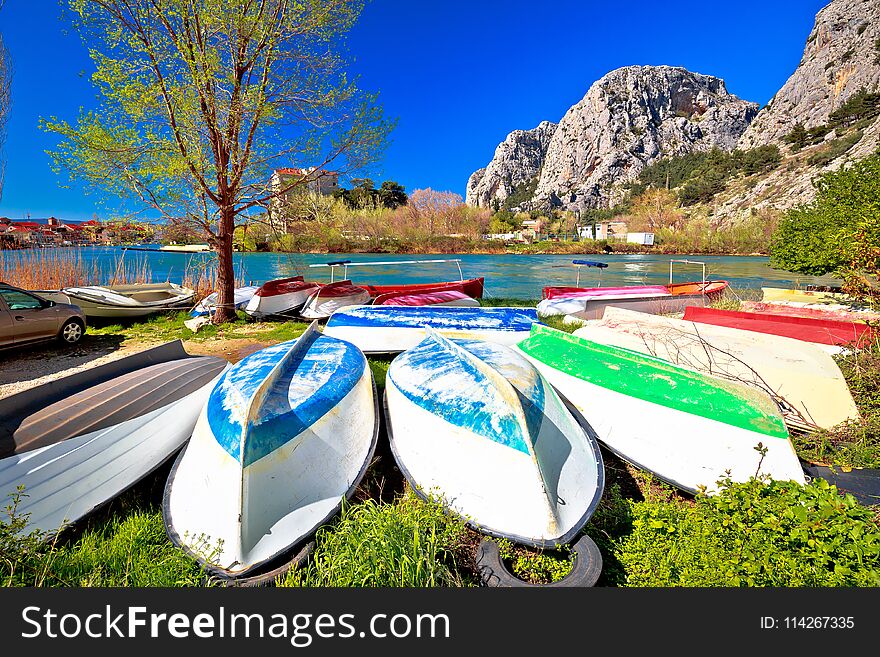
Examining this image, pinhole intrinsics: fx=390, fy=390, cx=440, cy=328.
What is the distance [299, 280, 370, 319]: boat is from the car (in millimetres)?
4459

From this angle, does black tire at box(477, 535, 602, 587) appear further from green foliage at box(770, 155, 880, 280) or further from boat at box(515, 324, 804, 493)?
green foliage at box(770, 155, 880, 280)

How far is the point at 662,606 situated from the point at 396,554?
1.36 meters

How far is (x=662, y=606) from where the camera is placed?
1914 mm

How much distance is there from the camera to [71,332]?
7.51 m

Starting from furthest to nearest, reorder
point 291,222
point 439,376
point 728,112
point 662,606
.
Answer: point 728,112, point 291,222, point 439,376, point 662,606

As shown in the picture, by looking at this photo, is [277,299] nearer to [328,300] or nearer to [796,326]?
[328,300]

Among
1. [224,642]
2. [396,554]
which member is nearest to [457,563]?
[396,554]

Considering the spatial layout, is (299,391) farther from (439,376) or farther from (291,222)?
(291,222)

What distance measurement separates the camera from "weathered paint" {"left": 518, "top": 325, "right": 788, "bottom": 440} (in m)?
3.29

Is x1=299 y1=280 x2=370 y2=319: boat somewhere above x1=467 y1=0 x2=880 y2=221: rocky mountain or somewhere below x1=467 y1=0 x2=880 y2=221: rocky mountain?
below

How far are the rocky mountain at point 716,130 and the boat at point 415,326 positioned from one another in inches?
1648

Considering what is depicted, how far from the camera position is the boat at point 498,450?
8.26 ft

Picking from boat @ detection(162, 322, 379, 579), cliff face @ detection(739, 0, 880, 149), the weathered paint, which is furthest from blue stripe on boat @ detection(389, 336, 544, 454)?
Answer: cliff face @ detection(739, 0, 880, 149)

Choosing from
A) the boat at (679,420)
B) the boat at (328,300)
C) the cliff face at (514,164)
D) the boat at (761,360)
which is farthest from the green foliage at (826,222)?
the cliff face at (514,164)
